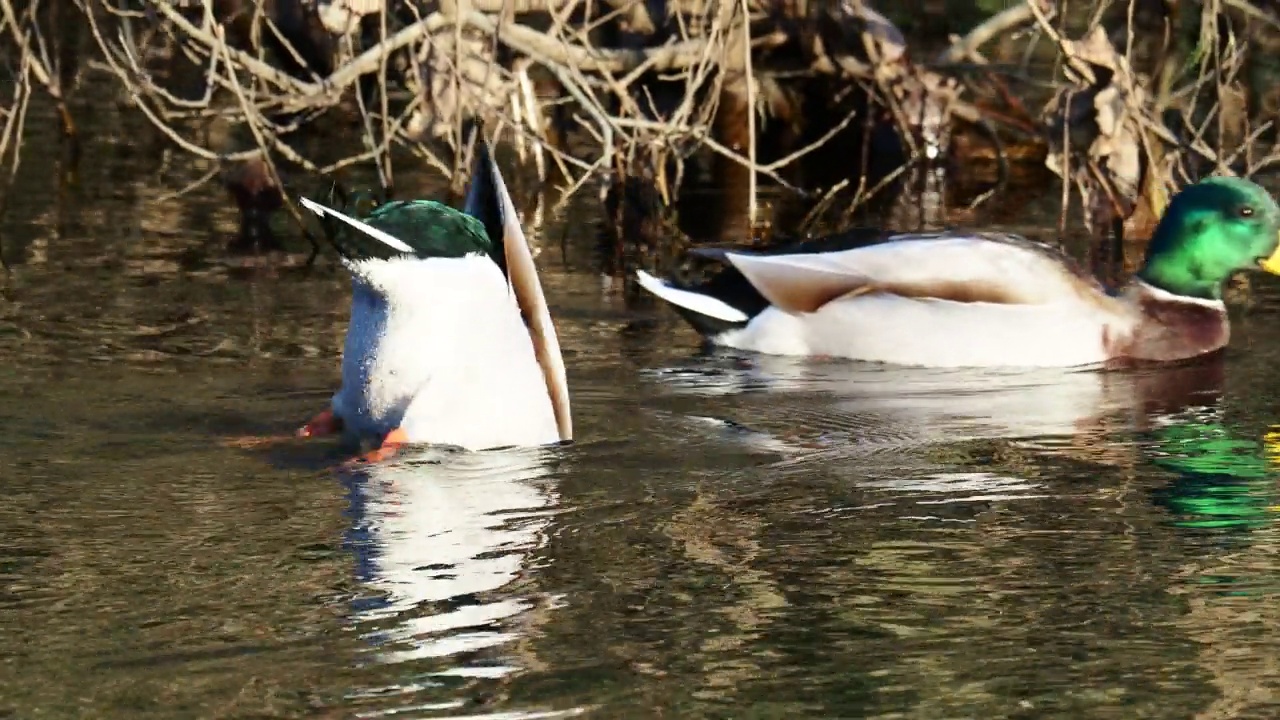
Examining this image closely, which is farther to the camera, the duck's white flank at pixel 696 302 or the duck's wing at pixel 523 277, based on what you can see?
the duck's white flank at pixel 696 302

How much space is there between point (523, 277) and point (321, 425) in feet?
2.45

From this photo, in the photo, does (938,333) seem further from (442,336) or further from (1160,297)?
(442,336)

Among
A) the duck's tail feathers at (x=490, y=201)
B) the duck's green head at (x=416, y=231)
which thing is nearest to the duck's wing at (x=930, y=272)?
the duck's tail feathers at (x=490, y=201)

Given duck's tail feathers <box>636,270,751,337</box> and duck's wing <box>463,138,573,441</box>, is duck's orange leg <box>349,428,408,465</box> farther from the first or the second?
duck's tail feathers <box>636,270,751,337</box>

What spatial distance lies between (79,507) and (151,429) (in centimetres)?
Result: 95

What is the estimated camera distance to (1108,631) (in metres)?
5.30

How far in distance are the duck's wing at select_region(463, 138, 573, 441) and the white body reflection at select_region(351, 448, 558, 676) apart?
7.3 inches

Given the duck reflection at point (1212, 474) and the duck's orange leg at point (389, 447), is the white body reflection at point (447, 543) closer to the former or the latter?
the duck's orange leg at point (389, 447)

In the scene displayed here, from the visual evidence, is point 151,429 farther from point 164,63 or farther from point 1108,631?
point 164,63

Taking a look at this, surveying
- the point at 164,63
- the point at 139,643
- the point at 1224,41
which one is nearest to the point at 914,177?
the point at 1224,41

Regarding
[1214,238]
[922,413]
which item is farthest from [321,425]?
[1214,238]

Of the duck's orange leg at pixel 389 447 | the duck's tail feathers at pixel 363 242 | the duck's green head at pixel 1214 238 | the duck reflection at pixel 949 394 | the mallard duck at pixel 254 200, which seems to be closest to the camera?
the duck's tail feathers at pixel 363 242

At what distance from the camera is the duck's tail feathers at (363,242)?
6.41 m

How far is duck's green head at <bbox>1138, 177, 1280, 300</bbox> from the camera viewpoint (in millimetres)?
9578
